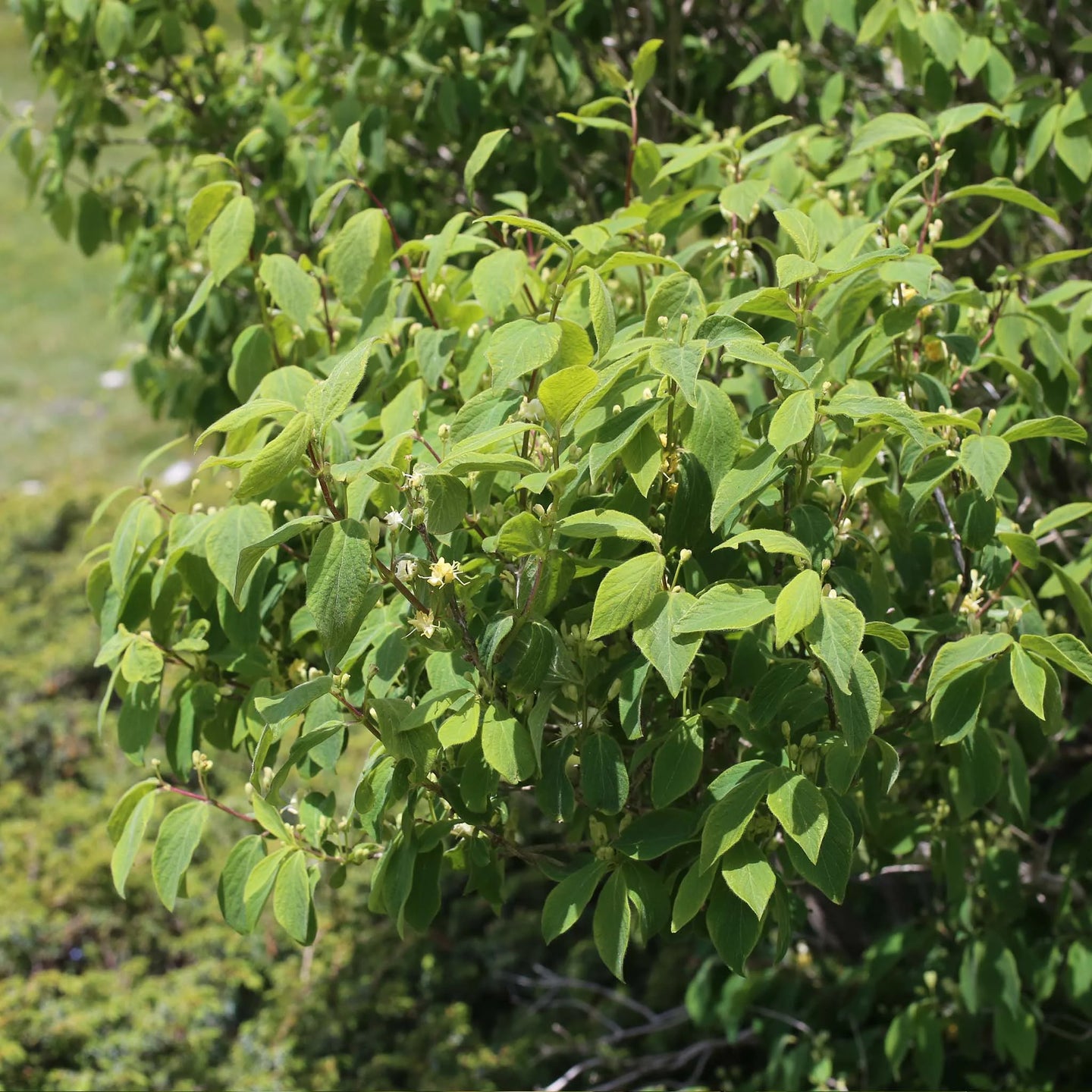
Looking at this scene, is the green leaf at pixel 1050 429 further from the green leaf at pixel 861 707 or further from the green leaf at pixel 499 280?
the green leaf at pixel 499 280

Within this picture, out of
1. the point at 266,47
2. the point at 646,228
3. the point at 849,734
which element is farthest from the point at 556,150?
the point at 849,734

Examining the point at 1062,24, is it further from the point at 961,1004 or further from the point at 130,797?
the point at 130,797

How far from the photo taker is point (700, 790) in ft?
6.49

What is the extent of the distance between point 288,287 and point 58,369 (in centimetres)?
1075

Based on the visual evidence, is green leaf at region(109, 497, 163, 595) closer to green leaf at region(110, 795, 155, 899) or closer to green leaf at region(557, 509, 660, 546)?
green leaf at region(110, 795, 155, 899)

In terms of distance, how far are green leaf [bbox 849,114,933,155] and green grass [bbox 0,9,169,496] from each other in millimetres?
5722

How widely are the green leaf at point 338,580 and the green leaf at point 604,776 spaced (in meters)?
0.42

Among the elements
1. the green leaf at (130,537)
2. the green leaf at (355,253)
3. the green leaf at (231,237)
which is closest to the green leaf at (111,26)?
the green leaf at (231,237)

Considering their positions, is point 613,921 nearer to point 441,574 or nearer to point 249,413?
point 441,574

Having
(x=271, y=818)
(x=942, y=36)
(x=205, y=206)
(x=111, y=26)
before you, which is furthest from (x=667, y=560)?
(x=111, y=26)

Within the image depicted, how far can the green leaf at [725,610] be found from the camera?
4.81 ft

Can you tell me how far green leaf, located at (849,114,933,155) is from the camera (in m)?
2.11

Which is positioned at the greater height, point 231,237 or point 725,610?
point 231,237

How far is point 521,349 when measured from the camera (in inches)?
64.6
